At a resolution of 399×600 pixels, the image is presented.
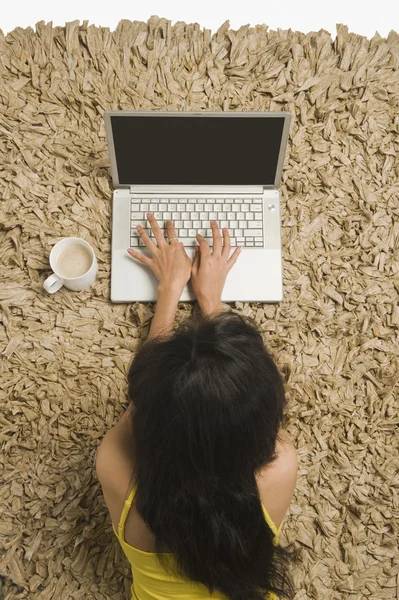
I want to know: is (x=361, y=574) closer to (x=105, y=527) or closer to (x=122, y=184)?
(x=105, y=527)

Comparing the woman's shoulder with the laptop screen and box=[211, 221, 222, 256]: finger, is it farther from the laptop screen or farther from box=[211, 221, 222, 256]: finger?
the laptop screen

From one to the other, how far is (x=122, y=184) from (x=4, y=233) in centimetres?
28

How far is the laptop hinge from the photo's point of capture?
4.03ft

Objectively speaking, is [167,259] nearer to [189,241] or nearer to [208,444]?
[189,241]

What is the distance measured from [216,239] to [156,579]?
652mm

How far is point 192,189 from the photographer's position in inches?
48.4

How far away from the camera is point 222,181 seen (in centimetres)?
122

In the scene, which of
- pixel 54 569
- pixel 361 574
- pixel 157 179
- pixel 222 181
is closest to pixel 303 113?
pixel 222 181

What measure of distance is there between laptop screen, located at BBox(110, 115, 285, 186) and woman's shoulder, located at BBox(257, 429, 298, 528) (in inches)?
21.9

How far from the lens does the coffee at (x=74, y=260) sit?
1.19 metres

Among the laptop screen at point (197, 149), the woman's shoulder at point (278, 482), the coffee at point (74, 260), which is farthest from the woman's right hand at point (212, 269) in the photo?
the woman's shoulder at point (278, 482)

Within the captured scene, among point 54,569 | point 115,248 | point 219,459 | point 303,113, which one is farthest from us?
point 303,113

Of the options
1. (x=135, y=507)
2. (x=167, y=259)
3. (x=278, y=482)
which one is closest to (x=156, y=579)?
(x=135, y=507)

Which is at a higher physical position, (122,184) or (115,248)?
(122,184)
